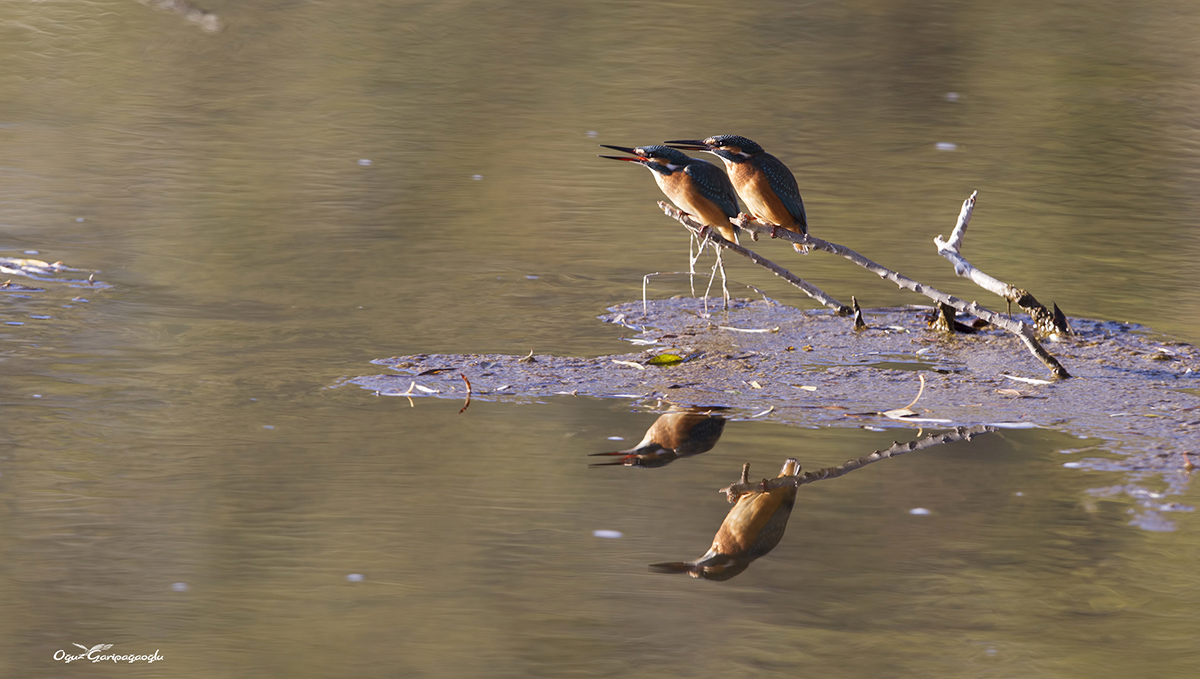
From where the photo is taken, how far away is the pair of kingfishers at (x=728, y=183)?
15.0ft

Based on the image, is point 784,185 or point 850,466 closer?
point 850,466

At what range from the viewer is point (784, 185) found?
459 cm

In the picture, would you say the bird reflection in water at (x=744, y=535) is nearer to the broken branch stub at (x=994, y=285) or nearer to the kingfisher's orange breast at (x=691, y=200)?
the broken branch stub at (x=994, y=285)

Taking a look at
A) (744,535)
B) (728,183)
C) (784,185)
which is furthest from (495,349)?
(744,535)

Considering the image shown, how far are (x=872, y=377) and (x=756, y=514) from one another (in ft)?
3.56

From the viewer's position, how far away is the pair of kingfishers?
458 centimetres

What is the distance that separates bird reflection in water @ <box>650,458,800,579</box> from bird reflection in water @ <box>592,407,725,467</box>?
287 mm

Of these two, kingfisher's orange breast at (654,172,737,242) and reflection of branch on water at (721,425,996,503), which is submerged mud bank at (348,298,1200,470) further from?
kingfisher's orange breast at (654,172,737,242)

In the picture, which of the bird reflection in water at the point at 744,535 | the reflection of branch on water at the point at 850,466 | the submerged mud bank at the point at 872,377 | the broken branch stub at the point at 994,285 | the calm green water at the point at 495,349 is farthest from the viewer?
the broken branch stub at the point at 994,285

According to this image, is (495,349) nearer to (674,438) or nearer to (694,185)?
(694,185)

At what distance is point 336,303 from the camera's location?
16.8ft

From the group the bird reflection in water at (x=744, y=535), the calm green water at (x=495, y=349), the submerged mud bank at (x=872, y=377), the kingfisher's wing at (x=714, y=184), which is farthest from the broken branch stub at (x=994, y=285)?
the bird reflection in water at (x=744, y=535)

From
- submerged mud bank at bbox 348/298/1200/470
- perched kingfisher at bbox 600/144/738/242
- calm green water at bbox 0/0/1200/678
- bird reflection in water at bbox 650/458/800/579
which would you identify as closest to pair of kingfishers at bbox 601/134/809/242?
perched kingfisher at bbox 600/144/738/242

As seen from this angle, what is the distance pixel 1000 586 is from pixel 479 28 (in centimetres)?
924
